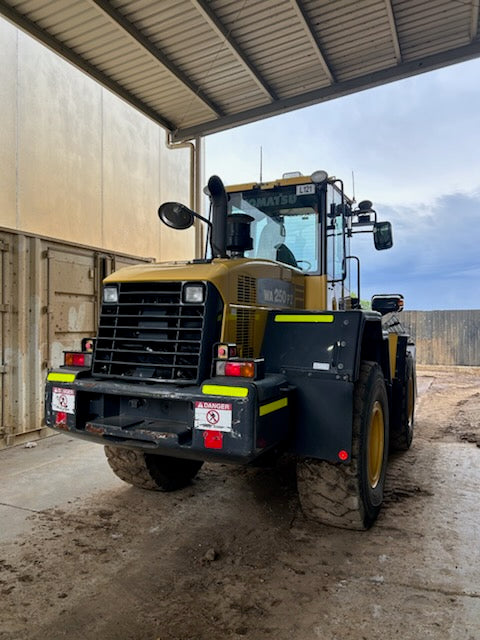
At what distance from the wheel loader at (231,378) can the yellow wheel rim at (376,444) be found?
17 mm

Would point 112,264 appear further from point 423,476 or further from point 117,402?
point 423,476

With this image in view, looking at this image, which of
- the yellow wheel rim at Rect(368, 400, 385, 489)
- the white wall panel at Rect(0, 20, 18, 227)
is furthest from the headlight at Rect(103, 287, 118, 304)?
the white wall panel at Rect(0, 20, 18, 227)

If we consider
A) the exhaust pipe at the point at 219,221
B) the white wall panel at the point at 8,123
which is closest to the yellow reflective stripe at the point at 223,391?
the exhaust pipe at the point at 219,221

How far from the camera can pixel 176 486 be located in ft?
13.7

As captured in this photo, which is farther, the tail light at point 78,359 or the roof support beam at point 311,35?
the roof support beam at point 311,35

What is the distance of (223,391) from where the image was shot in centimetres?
268

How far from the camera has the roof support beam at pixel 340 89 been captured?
5879mm

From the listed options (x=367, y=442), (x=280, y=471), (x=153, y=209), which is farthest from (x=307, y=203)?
(x=153, y=209)

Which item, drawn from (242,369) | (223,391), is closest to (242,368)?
(242,369)

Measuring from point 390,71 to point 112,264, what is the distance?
466 cm

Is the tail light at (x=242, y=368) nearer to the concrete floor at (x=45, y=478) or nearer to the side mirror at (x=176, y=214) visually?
the side mirror at (x=176, y=214)

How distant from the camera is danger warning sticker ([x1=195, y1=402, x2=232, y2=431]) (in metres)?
2.64

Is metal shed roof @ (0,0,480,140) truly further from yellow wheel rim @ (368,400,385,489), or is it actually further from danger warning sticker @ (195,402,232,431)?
danger warning sticker @ (195,402,232,431)

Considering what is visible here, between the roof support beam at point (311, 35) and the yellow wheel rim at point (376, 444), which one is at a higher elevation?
the roof support beam at point (311, 35)
